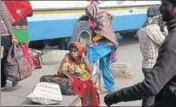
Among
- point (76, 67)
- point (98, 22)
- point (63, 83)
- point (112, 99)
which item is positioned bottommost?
point (63, 83)

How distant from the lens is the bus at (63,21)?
406 inches

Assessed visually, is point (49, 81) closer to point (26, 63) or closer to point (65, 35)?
point (26, 63)

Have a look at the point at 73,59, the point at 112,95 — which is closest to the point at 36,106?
the point at 73,59

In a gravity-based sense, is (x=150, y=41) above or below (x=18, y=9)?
below

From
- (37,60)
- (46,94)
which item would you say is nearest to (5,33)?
(46,94)

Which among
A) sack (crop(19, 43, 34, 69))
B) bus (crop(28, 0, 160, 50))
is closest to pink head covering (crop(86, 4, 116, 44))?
sack (crop(19, 43, 34, 69))

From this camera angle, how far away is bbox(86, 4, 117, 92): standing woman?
750 cm

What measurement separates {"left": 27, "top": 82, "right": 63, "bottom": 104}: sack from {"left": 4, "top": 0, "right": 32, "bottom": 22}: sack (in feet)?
4.47

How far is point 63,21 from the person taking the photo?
39.6 ft

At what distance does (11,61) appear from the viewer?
6.61m

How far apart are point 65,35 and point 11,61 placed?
5.78 meters

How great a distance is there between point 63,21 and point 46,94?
5807 mm

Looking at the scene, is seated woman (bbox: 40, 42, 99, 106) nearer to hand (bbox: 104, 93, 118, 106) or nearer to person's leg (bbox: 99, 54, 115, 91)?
person's leg (bbox: 99, 54, 115, 91)

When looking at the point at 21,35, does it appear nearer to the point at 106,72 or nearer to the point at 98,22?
the point at 98,22
